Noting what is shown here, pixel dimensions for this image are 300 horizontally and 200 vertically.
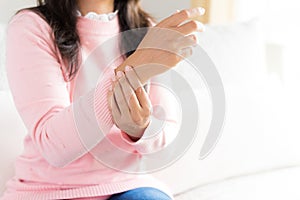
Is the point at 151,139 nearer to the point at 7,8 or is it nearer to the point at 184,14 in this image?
the point at 184,14

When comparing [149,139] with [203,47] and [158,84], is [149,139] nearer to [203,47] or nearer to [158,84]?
[158,84]

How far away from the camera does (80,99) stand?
850 mm

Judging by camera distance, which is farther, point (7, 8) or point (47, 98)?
point (7, 8)

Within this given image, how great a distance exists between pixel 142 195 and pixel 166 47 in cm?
30

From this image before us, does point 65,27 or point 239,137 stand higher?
point 65,27

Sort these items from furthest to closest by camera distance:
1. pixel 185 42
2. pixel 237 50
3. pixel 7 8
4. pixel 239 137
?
pixel 7 8
pixel 237 50
pixel 239 137
pixel 185 42

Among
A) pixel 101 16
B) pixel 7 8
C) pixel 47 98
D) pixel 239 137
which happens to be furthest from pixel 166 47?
pixel 7 8

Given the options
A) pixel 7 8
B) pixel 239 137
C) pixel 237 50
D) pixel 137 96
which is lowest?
pixel 239 137

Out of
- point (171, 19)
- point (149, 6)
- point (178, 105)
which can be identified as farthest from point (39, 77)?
point (149, 6)

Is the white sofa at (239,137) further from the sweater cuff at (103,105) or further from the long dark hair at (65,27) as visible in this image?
the sweater cuff at (103,105)

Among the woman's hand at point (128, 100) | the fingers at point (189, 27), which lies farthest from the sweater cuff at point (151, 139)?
the fingers at point (189, 27)

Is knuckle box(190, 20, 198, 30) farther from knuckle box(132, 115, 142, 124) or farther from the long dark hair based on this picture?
the long dark hair

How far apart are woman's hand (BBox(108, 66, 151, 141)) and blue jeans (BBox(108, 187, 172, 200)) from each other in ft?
0.57

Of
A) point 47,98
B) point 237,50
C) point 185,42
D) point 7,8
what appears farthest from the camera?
point 7,8
